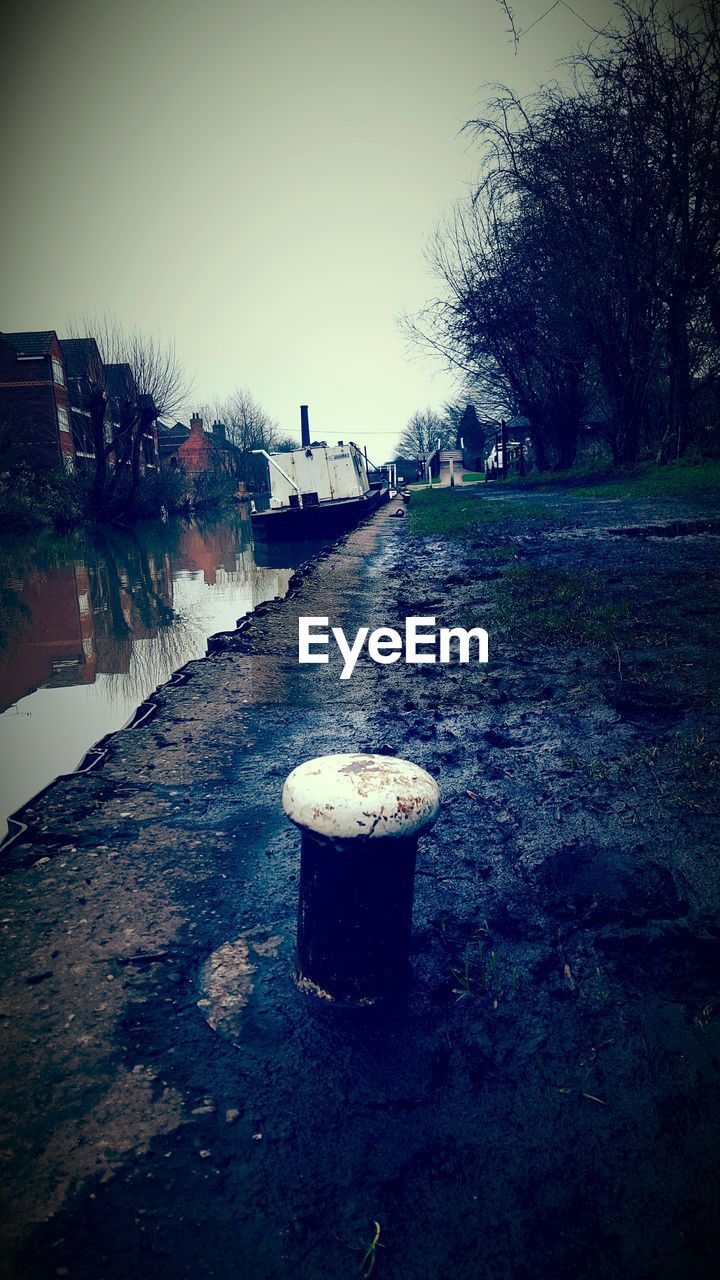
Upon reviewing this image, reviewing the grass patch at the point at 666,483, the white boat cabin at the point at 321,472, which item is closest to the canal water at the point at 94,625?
the white boat cabin at the point at 321,472

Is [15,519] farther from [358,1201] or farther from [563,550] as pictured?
[358,1201]

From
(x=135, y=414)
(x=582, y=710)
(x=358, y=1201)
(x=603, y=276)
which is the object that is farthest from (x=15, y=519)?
(x=358, y=1201)

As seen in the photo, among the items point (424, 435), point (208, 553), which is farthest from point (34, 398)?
point (424, 435)

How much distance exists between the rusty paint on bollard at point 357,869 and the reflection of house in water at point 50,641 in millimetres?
5656

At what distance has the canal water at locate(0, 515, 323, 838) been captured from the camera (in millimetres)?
5836

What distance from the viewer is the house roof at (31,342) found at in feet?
123

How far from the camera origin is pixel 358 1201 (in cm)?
161

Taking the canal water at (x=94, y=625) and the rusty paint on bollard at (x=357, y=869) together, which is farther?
the canal water at (x=94, y=625)

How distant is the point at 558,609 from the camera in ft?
20.1

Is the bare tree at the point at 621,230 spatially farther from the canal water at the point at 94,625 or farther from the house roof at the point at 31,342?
the house roof at the point at 31,342

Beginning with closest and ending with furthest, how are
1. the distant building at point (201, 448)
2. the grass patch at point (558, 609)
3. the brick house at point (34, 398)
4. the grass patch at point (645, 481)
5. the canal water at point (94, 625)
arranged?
the grass patch at point (558, 609) → the canal water at point (94, 625) → the grass patch at point (645, 481) → the brick house at point (34, 398) → the distant building at point (201, 448)

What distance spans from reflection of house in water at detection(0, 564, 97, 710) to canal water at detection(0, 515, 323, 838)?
2cm

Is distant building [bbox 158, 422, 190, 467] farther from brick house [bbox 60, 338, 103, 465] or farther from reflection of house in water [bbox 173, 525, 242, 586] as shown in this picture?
reflection of house in water [bbox 173, 525, 242, 586]

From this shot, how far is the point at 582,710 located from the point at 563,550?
5.84m
